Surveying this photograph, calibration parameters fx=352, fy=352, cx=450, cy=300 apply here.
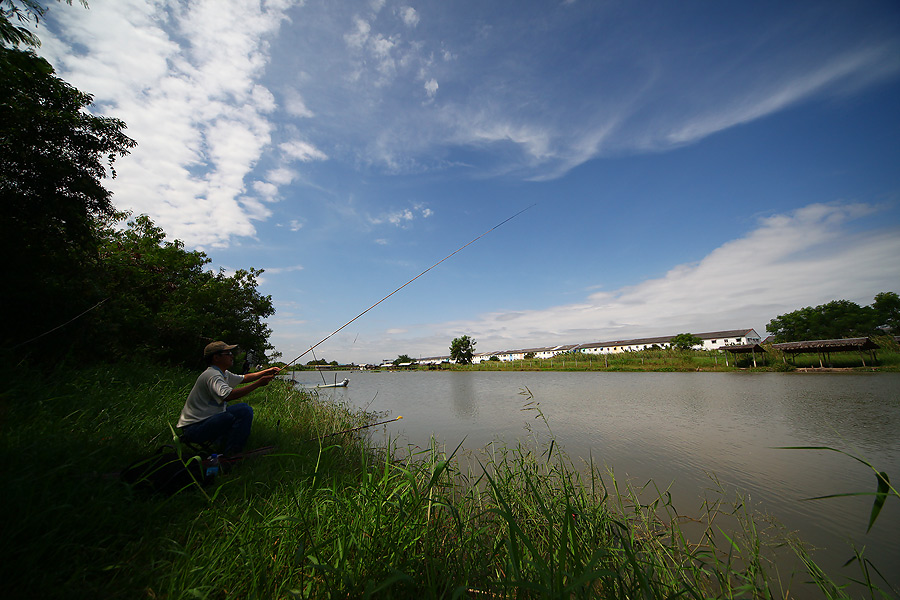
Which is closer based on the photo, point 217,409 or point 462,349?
point 217,409

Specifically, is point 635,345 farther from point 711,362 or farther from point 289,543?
point 289,543

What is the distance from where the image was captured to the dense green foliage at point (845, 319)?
47.8 m

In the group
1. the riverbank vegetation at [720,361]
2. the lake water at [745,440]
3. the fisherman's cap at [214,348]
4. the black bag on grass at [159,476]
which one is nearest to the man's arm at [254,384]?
the fisherman's cap at [214,348]

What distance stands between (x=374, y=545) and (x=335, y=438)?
436 cm

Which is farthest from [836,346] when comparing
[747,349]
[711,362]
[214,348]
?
[214,348]

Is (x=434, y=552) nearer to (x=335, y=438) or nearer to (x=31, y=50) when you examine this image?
(x=335, y=438)

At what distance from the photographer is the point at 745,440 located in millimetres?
7375

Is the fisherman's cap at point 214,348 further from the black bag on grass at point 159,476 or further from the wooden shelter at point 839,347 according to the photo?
the wooden shelter at point 839,347

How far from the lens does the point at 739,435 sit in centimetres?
779

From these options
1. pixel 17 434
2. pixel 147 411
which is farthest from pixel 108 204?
pixel 17 434

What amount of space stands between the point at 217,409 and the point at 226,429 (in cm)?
26

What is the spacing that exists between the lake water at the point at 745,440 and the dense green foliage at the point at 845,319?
165 ft

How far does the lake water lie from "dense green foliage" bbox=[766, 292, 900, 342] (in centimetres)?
5030

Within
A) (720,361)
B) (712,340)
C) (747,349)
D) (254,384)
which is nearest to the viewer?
(254,384)
